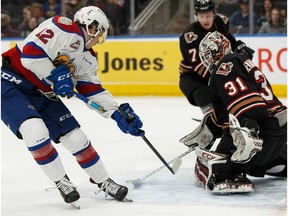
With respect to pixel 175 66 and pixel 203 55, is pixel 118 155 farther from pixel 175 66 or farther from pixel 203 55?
pixel 175 66

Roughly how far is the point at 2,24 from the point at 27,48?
553cm

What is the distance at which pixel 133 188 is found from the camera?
12.8 feet

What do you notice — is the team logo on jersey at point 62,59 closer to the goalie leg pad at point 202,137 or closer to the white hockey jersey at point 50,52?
the white hockey jersey at point 50,52

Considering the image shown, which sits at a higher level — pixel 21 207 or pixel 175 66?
pixel 21 207

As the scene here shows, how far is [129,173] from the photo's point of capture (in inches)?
168

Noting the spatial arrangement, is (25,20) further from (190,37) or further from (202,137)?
(202,137)

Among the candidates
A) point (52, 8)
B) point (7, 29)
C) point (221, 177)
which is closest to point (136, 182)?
point (221, 177)

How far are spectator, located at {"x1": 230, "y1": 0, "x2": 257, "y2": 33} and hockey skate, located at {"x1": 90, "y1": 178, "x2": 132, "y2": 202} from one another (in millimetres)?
4464

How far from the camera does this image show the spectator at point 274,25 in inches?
300

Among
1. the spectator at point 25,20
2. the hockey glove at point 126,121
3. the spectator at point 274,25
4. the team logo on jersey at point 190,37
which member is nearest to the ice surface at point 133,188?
the hockey glove at point 126,121

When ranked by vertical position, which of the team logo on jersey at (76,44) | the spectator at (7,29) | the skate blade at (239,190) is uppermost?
the team logo on jersey at (76,44)

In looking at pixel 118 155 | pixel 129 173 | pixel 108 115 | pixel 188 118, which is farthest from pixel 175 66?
pixel 108 115

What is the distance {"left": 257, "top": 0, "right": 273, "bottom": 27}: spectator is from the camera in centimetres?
773

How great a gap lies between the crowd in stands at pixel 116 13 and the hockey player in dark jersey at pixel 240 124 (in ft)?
13.1
